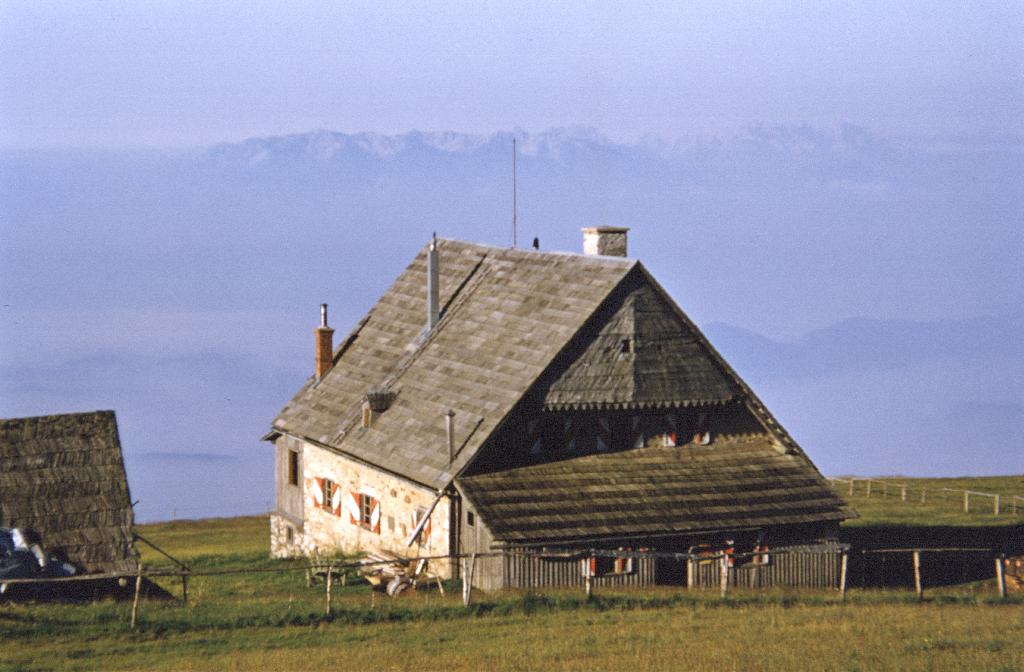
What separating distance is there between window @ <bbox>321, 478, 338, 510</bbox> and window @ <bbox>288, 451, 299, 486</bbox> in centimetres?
238

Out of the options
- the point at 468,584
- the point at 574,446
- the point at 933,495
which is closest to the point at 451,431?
the point at 574,446

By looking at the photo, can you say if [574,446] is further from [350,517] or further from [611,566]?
[350,517]

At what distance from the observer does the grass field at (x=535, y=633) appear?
25766mm

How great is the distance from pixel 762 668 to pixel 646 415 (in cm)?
1348

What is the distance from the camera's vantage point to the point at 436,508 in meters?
37.1

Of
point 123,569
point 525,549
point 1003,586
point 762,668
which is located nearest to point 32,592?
point 123,569

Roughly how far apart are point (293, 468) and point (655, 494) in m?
14.4

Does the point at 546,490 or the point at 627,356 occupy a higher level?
the point at 627,356

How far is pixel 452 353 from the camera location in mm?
41844

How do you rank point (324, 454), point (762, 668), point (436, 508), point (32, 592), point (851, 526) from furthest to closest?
point (851, 526) → point (324, 454) → point (436, 508) → point (32, 592) → point (762, 668)

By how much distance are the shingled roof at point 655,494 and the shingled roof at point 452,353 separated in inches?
69.1

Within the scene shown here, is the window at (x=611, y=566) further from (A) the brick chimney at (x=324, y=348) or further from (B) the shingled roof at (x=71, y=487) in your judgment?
(A) the brick chimney at (x=324, y=348)

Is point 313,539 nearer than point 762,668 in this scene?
No

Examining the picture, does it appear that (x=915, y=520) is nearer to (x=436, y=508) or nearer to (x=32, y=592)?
(x=436, y=508)
